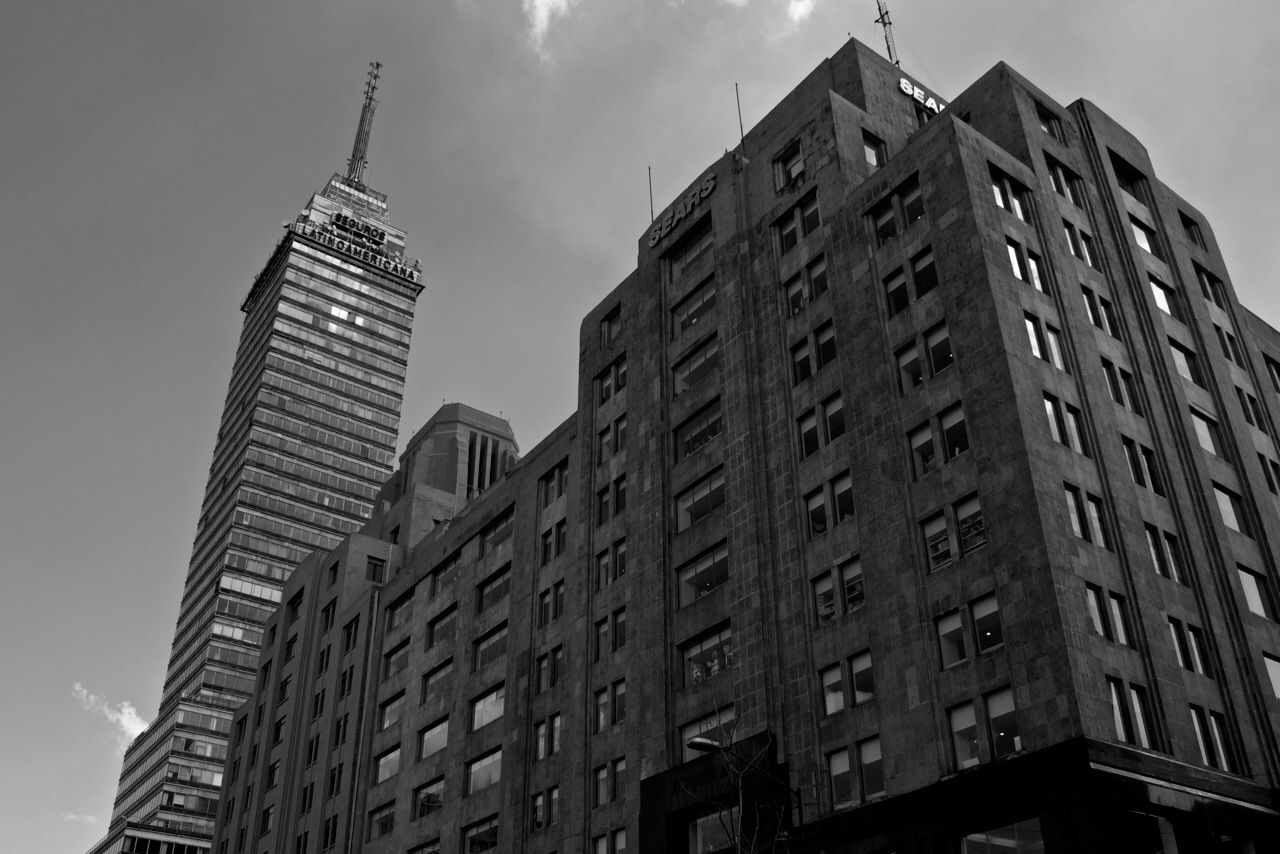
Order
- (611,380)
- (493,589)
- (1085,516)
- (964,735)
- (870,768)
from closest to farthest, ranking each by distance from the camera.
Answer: (964,735) → (1085,516) → (870,768) → (611,380) → (493,589)

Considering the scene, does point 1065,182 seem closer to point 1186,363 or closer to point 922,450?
point 1186,363

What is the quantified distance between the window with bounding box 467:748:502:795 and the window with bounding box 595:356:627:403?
22.7 meters

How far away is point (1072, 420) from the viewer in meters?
48.9

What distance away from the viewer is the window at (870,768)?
45750 millimetres

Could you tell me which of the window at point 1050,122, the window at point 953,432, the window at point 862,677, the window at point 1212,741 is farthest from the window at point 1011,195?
the window at point 1212,741

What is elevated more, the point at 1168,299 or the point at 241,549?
the point at 241,549

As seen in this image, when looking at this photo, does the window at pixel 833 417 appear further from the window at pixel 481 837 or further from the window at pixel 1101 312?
the window at pixel 481 837

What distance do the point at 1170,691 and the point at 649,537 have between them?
1106 inches

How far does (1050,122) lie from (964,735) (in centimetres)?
3492

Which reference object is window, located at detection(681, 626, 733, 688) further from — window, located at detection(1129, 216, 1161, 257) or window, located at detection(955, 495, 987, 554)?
window, located at detection(1129, 216, 1161, 257)

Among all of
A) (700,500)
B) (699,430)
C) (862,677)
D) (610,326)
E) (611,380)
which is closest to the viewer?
(862,677)

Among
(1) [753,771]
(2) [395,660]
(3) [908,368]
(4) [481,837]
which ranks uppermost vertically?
(2) [395,660]

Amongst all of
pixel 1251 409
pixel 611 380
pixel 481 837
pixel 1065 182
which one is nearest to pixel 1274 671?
pixel 1251 409

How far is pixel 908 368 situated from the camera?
5194cm
